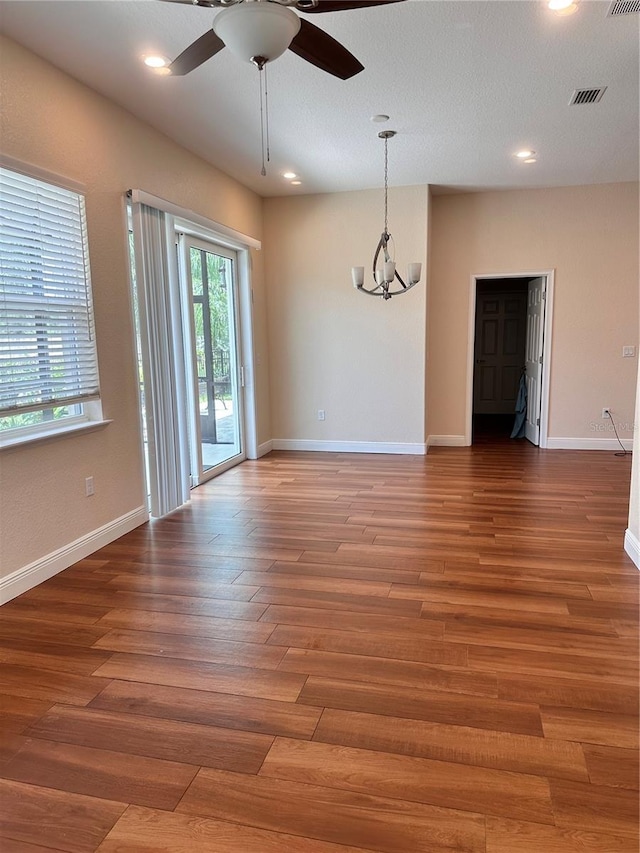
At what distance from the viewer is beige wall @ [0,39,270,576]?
3.00m

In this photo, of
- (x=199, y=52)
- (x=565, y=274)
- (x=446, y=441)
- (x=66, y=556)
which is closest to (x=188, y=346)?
(x=66, y=556)

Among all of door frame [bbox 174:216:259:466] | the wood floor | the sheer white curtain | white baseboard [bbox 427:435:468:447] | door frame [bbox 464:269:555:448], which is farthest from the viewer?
white baseboard [bbox 427:435:468:447]

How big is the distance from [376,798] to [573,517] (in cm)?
305

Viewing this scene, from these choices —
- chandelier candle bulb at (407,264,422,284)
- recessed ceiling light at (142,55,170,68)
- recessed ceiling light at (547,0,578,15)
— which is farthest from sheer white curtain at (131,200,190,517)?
recessed ceiling light at (547,0,578,15)

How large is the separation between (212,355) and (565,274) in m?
4.14

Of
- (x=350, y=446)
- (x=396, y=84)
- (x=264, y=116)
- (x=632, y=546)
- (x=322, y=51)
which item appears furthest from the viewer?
(x=350, y=446)

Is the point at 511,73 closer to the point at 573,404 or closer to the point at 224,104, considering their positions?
the point at 224,104

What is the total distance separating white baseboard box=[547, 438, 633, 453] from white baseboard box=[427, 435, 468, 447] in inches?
40.1

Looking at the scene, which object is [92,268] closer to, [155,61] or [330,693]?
[155,61]

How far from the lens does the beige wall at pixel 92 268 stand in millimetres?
3002

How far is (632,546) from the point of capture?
3.34 meters

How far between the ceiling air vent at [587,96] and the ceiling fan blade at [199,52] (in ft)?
8.72

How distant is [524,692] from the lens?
212 centimetres

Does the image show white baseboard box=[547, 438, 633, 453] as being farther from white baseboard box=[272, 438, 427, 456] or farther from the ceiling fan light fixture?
the ceiling fan light fixture
